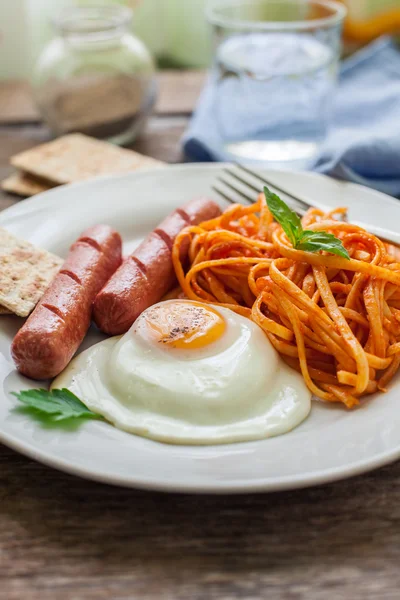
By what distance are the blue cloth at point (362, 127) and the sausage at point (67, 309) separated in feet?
4.89

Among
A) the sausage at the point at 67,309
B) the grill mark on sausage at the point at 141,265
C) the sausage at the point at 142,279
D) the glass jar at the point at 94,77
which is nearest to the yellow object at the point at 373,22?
the glass jar at the point at 94,77

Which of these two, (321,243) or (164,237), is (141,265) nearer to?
(164,237)

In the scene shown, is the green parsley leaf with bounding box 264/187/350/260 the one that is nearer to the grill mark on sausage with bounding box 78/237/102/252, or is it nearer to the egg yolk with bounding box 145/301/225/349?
the egg yolk with bounding box 145/301/225/349

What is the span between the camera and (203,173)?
3.73 metres

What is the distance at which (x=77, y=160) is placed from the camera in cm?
407

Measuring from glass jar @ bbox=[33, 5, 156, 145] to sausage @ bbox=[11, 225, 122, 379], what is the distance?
1778 mm

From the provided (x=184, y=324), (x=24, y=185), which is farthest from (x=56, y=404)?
(x=24, y=185)

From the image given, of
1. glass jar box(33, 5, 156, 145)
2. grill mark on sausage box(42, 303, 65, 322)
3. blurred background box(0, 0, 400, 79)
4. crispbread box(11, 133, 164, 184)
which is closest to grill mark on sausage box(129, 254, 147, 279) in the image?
grill mark on sausage box(42, 303, 65, 322)

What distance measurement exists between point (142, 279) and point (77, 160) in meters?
1.60

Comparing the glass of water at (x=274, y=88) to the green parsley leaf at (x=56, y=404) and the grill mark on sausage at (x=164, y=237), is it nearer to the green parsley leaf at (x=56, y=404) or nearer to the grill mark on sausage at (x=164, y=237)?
the grill mark on sausage at (x=164, y=237)

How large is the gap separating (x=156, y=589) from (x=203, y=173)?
95.6 inches

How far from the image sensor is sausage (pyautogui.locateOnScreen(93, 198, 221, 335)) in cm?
260

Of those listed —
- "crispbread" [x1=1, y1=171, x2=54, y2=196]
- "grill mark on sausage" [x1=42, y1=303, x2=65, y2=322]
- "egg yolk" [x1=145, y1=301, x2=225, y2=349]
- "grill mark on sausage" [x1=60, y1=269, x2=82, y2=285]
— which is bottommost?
"crispbread" [x1=1, y1=171, x2=54, y2=196]

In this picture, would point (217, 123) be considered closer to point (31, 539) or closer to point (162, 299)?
point (162, 299)
